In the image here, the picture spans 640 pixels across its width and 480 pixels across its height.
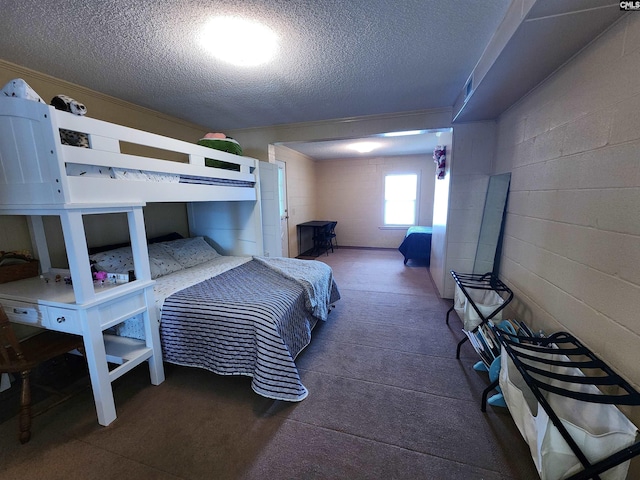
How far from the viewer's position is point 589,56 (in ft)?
4.38

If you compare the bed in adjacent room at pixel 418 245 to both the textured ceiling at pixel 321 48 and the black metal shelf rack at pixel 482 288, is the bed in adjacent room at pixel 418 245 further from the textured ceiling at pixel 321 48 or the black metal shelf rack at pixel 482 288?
the textured ceiling at pixel 321 48

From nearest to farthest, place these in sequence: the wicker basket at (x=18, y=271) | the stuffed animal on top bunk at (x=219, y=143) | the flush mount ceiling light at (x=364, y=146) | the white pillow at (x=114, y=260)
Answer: the wicker basket at (x=18, y=271) → the white pillow at (x=114, y=260) → the stuffed animal on top bunk at (x=219, y=143) → the flush mount ceiling light at (x=364, y=146)

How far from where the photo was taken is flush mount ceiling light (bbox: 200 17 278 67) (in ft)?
4.91

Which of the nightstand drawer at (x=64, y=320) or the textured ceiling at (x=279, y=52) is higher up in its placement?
the textured ceiling at (x=279, y=52)

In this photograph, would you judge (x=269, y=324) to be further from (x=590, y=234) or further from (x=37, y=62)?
(x=37, y=62)

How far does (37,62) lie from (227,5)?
5.47 feet

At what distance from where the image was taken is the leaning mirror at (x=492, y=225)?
251 cm

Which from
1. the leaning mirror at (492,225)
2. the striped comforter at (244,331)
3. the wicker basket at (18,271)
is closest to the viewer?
the striped comforter at (244,331)

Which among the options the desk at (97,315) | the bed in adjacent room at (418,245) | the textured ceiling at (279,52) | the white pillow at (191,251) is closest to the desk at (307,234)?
the bed in adjacent room at (418,245)

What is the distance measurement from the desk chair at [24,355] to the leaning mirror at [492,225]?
11.6 ft

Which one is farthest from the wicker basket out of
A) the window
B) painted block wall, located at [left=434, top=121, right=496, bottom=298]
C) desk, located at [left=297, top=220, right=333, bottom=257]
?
the window

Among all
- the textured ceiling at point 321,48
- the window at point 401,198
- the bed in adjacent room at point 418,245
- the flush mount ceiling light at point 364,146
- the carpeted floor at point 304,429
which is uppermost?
the textured ceiling at point 321,48

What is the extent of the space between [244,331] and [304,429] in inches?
26.9

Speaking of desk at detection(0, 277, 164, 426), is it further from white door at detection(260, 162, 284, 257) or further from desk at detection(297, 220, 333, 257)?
desk at detection(297, 220, 333, 257)
